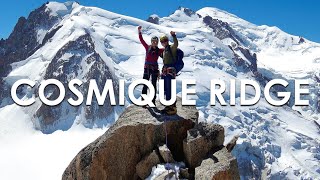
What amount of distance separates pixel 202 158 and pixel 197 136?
0.68 metres

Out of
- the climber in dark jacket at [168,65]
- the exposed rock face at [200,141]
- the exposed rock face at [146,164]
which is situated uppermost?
the climber in dark jacket at [168,65]

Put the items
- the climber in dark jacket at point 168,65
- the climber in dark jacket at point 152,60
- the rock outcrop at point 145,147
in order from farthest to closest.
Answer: the climber in dark jacket at point 152,60 < the climber in dark jacket at point 168,65 < the rock outcrop at point 145,147

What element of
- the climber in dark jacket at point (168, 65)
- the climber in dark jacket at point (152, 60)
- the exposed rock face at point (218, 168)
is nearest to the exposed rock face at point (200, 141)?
the exposed rock face at point (218, 168)

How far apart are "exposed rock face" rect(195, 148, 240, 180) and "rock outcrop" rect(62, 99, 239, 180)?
29 centimetres

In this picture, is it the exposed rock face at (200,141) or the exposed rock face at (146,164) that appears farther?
the exposed rock face at (146,164)

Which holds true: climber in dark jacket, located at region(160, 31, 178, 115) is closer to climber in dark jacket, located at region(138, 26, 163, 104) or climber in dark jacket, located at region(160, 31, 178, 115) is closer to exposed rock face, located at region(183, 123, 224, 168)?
climber in dark jacket, located at region(138, 26, 163, 104)

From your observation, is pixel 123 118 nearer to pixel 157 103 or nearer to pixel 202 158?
pixel 157 103

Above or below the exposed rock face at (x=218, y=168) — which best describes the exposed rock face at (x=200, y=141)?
above

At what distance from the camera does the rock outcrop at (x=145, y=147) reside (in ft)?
54.9

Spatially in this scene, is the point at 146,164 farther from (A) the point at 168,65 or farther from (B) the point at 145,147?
(A) the point at 168,65

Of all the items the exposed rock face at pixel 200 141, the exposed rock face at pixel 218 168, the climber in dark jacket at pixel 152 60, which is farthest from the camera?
the climber in dark jacket at pixel 152 60

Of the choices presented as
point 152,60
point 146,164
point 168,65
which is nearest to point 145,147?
point 146,164

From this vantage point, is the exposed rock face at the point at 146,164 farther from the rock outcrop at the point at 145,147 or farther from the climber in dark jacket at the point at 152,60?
the climber in dark jacket at the point at 152,60

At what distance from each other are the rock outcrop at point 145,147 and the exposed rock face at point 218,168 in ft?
0.95
